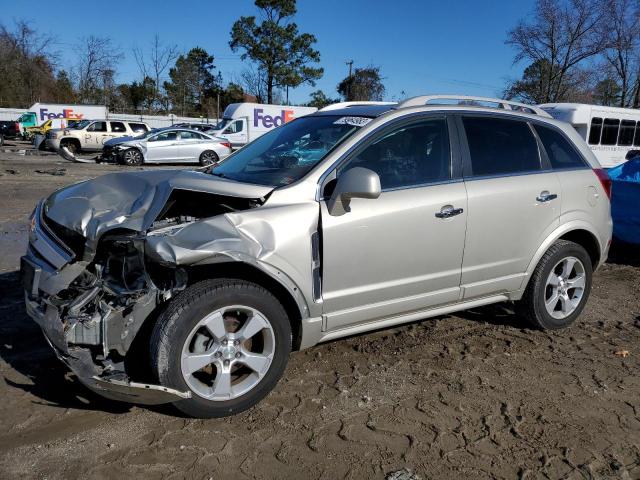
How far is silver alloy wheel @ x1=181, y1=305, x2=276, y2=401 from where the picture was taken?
9.83 ft

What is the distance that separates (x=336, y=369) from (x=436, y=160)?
1.68 metres

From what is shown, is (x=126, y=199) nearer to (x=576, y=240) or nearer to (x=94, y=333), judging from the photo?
(x=94, y=333)

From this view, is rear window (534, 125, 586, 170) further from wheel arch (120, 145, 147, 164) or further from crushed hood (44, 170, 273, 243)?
wheel arch (120, 145, 147, 164)

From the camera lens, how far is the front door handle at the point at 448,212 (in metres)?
3.71

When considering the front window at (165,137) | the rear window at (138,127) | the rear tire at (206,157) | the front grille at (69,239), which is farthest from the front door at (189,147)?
the front grille at (69,239)

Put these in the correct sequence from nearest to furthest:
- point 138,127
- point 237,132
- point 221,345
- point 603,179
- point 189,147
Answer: point 221,345 → point 603,179 → point 189,147 → point 138,127 → point 237,132

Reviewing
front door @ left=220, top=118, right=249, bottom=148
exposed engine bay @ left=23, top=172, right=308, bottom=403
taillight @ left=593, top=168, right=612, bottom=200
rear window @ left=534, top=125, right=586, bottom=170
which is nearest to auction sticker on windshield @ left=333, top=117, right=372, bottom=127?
exposed engine bay @ left=23, top=172, right=308, bottom=403

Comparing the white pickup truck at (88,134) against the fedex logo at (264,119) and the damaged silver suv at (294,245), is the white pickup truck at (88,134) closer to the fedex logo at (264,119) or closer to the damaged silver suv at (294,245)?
the fedex logo at (264,119)

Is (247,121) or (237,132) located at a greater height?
(247,121)

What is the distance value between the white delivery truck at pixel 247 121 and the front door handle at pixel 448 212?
73.3 ft

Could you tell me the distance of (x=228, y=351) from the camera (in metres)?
3.09

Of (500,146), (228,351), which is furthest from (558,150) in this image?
(228,351)

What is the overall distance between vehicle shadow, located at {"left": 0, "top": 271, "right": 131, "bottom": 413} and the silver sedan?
16.8 meters

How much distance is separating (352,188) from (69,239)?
1831mm
